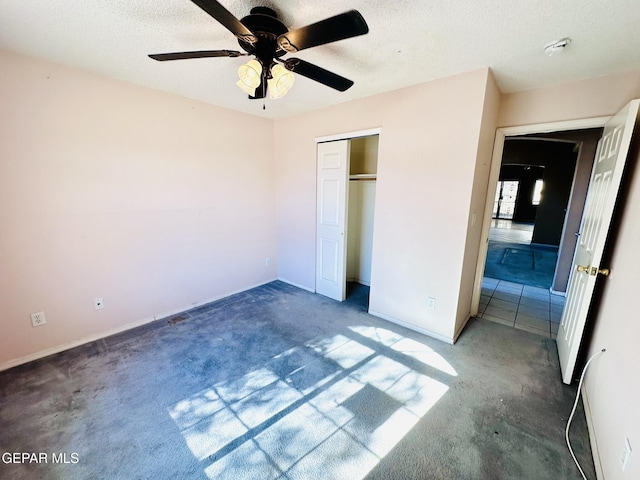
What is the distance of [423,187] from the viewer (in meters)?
2.47

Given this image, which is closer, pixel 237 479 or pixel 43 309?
pixel 237 479

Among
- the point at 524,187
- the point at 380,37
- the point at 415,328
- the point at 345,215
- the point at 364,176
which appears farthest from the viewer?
the point at 524,187

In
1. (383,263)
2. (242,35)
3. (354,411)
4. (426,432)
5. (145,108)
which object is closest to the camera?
(242,35)

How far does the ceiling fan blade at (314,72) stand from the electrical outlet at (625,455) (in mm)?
2270

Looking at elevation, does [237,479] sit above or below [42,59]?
below

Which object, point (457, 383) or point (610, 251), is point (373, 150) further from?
point (457, 383)

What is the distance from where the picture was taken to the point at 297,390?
1.92 metres

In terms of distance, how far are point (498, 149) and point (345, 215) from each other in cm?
170

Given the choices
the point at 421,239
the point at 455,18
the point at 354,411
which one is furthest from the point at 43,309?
the point at 455,18

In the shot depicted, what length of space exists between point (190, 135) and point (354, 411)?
302 cm

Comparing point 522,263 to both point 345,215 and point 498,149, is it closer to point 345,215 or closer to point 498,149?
point 498,149

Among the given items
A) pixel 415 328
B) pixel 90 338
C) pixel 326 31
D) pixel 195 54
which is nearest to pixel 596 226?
pixel 415 328

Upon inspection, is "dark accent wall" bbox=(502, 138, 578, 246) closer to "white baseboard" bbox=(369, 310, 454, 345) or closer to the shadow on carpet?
the shadow on carpet

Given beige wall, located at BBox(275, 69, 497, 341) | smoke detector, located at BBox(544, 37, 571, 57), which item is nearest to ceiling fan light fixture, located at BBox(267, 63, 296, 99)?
beige wall, located at BBox(275, 69, 497, 341)
